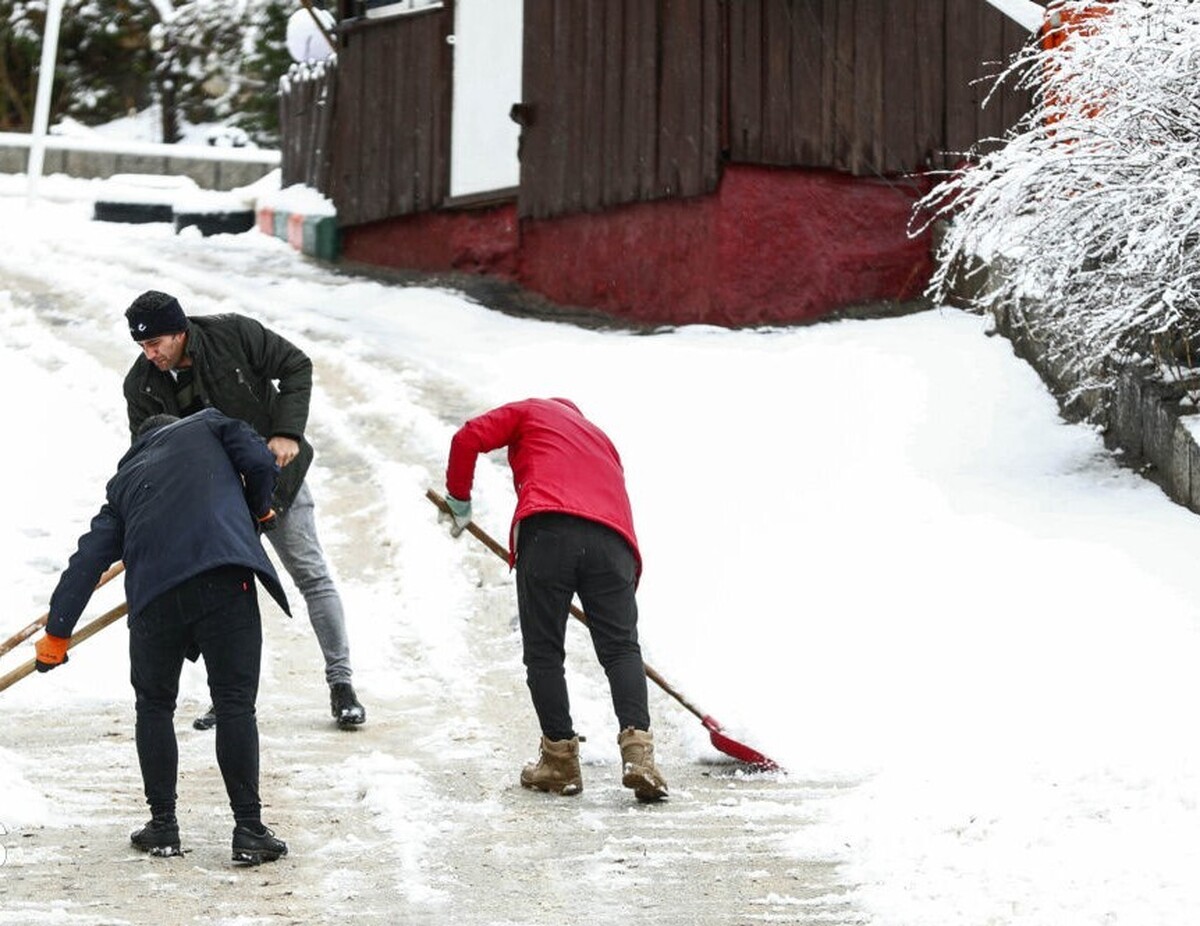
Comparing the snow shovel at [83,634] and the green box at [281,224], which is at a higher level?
the green box at [281,224]

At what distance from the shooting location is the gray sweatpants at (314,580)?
25.0 feet

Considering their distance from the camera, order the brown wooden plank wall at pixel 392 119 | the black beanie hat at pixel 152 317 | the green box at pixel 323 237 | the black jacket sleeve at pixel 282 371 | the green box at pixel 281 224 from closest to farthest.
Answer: the black beanie hat at pixel 152 317 → the black jacket sleeve at pixel 282 371 → the brown wooden plank wall at pixel 392 119 → the green box at pixel 323 237 → the green box at pixel 281 224

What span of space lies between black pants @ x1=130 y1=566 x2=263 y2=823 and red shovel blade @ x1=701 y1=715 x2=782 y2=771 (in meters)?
1.88

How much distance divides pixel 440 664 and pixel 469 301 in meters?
7.81

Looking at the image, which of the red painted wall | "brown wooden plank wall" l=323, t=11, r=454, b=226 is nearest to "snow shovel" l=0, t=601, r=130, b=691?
the red painted wall

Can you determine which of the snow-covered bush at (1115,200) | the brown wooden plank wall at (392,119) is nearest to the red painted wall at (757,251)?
the brown wooden plank wall at (392,119)

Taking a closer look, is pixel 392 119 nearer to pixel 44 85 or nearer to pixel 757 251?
pixel 44 85

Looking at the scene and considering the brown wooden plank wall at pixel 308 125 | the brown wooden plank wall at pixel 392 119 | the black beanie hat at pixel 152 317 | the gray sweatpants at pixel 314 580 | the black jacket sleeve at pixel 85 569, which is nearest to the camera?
the black jacket sleeve at pixel 85 569

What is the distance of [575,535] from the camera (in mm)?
6695

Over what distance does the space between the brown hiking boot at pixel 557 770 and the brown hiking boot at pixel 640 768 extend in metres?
0.18

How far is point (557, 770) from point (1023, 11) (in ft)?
31.4

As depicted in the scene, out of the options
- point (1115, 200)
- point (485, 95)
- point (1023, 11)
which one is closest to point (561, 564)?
point (1115, 200)

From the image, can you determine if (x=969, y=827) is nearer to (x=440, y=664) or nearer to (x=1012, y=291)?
(x=440, y=664)

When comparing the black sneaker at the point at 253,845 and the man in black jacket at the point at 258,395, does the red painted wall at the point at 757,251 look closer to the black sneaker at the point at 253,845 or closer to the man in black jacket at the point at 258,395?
the man in black jacket at the point at 258,395
